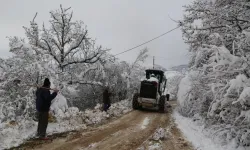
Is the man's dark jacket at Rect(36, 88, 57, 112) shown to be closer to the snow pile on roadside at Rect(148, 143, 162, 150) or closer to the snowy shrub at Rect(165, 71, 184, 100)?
the snow pile on roadside at Rect(148, 143, 162, 150)

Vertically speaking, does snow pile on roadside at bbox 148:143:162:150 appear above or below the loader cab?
below

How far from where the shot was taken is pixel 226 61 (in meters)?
7.84

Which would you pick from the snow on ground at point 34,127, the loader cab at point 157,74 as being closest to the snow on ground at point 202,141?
the snow on ground at point 34,127

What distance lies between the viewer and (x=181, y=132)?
1233 centimetres

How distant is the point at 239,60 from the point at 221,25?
7.56 feet

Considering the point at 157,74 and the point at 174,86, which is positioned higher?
the point at 157,74

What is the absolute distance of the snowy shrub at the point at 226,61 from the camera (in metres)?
7.70

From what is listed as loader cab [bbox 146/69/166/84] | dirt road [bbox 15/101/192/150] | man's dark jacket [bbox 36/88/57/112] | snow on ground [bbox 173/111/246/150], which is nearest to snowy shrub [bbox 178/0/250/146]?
snow on ground [bbox 173/111/246/150]

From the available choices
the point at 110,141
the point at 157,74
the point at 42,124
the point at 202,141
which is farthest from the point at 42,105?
the point at 157,74

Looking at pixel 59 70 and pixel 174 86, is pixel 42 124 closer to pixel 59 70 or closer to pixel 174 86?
pixel 59 70

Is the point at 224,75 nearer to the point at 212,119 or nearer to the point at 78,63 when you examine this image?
the point at 212,119

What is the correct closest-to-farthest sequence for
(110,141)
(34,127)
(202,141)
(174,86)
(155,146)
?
(155,146) → (110,141) → (202,141) → (34,127) → (174,86)

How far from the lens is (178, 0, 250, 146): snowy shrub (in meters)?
7.70

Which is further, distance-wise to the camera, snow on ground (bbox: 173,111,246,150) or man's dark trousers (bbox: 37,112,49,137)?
man's dark trousers (bbox: 37,112,49,137)
